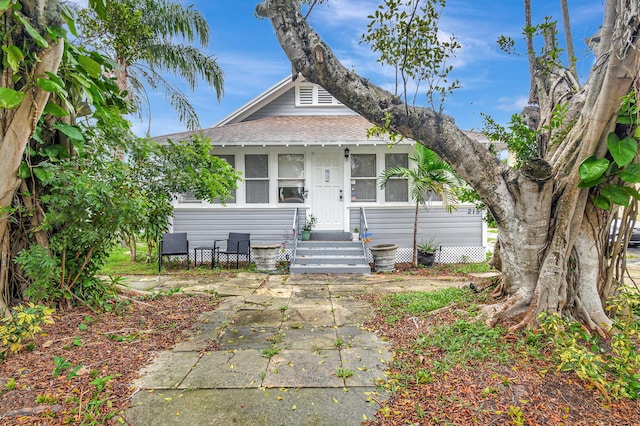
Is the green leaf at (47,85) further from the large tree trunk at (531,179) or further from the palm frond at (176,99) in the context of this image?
the palm frond at (176,99)

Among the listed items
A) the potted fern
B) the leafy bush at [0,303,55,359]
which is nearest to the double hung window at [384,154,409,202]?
the potted fern

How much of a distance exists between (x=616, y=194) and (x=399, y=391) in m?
2.56

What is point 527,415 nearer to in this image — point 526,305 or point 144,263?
point 526,305

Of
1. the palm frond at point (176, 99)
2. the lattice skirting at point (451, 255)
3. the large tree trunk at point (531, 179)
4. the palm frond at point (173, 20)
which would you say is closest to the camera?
the large tree trunk at point (531, 179)

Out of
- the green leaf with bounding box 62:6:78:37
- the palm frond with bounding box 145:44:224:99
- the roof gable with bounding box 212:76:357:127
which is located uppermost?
the palm frond with bounding box 145:44:224:99

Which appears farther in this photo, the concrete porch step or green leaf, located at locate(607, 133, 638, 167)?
the concrete porch step

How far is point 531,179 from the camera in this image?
10.6 ft

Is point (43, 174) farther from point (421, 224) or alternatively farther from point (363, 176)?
point (421, 224)

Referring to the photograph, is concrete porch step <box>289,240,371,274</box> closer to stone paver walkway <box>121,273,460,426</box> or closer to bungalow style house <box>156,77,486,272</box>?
bungalow style house <box>156,77,486,272</box>

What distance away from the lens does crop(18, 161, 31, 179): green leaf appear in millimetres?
3516

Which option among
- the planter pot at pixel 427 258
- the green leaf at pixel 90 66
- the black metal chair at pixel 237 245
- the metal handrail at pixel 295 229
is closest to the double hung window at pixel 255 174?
the metal handrail at pixel 295 229

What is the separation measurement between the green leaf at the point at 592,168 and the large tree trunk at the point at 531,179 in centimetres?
11

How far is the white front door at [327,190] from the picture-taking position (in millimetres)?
9539

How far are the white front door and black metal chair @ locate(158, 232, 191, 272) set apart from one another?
3.45 metres
